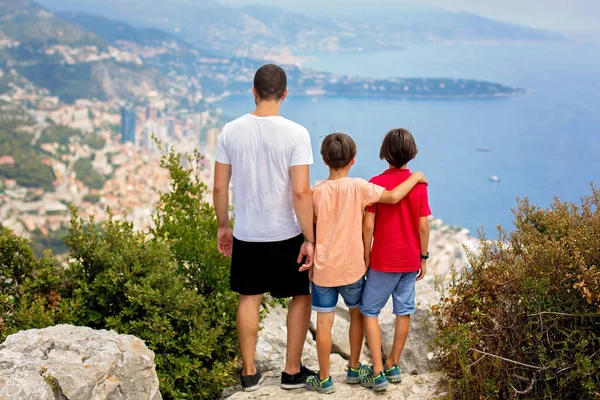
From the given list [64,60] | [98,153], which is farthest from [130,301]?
[64,60]

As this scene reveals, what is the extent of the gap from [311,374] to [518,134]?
3023 inches

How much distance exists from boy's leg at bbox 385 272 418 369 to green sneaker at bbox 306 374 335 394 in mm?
412

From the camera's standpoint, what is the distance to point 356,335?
13.6 feet

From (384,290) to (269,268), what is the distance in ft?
2.34

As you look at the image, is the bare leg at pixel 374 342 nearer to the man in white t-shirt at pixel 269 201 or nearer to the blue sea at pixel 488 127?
the man in white t-shirt at pixel 269 201

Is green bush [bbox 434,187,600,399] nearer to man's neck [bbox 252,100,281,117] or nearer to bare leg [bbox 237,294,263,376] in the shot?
bare leg [bbox 237,294,263,376]

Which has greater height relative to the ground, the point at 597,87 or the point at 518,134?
the point at 597,87

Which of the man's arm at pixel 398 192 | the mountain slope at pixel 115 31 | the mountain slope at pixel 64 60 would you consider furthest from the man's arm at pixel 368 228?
the mountain slope at pixel 115 31

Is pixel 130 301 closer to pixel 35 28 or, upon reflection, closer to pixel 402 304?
pixel 402 304

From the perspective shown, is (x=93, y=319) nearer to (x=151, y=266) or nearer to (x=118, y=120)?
(x=151, y=266)

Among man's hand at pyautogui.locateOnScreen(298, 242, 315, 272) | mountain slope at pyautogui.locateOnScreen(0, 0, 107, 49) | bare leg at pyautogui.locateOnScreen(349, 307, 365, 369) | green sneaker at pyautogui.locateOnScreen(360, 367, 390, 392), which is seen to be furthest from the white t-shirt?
mountain slope at pyautogui.locateOnScreen(0, 0, 107, 49)

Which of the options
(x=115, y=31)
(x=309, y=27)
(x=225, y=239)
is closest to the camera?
(x=225, y=239)

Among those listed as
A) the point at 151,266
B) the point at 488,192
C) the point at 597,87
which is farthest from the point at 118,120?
the point at 151,266

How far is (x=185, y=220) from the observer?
19.7 ft
